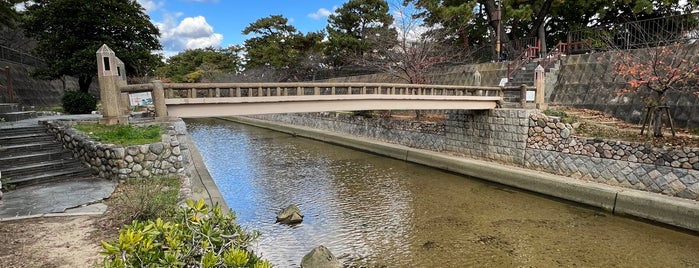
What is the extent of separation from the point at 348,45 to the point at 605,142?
71.0 feet

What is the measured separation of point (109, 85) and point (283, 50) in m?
30.5

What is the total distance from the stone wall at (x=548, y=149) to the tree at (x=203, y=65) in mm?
36342

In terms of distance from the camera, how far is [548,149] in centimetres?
1266

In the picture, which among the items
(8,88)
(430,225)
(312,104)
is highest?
(8,88)

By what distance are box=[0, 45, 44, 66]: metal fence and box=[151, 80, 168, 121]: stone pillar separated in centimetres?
1864

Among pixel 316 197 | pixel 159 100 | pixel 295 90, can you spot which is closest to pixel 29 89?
pixel 159 100

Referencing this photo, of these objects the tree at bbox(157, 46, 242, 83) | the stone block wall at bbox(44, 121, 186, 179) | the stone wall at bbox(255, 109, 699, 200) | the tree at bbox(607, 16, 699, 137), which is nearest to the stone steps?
the stone block wall at bbox(44, 121, 186, 179)

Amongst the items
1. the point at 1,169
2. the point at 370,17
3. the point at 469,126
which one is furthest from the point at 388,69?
the point at 1,169

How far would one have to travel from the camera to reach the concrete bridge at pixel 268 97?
934 cm

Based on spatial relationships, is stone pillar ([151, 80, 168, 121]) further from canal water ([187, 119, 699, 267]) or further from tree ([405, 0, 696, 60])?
tree ([405, 0, 696, 60])

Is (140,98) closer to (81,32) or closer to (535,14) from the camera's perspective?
(81,32)

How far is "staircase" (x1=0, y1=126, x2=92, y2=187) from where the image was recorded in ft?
27.0

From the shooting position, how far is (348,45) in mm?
30000

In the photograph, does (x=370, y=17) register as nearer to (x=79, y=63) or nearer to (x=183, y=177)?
(x=79, y=63)
